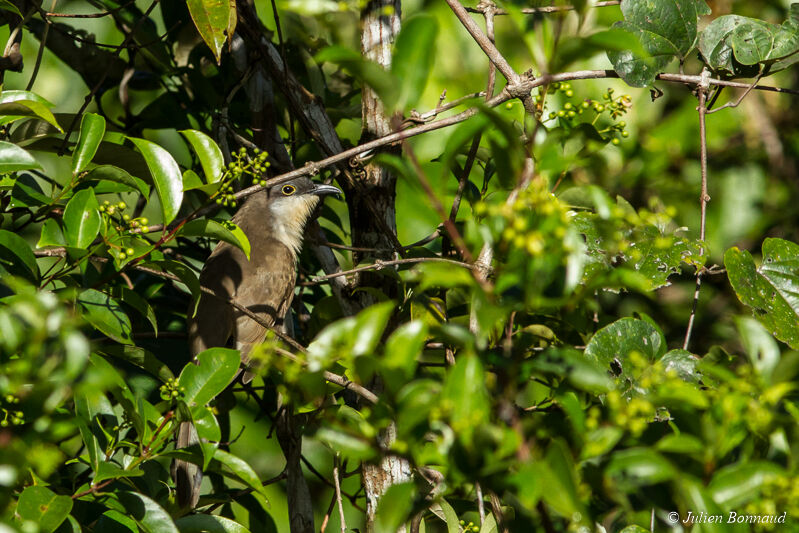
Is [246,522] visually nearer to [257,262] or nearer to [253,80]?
[257,262]

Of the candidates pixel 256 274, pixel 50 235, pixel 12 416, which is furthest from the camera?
pixel 256 274

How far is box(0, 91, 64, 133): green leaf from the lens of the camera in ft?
7.47

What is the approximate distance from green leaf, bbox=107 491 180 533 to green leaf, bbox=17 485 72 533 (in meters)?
0.30

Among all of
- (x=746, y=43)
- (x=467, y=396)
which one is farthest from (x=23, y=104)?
(x=746, y=43)

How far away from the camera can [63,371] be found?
1.21 meters

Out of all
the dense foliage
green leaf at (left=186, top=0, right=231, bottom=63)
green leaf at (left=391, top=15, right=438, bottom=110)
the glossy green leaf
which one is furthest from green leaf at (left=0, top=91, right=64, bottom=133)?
the glossy green leaf

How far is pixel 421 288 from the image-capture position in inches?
49.8

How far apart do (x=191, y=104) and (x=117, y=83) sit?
1.57ft

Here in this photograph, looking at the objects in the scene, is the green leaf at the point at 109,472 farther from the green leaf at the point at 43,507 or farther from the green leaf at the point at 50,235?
the green leaf at the point at 50,235

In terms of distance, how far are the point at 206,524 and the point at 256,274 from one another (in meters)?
2.09

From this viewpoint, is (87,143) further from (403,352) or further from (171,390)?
(403,352)

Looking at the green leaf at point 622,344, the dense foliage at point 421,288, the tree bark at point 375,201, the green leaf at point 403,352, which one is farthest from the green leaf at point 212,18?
the green leaf at point 403,352

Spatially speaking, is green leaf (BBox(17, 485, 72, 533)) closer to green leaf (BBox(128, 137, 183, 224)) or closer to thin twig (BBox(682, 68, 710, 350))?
green leaf (BBox(128, 137, 183, 224))

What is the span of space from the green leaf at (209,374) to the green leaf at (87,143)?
704 mm
